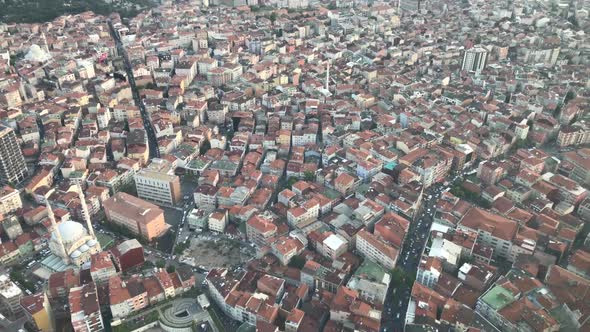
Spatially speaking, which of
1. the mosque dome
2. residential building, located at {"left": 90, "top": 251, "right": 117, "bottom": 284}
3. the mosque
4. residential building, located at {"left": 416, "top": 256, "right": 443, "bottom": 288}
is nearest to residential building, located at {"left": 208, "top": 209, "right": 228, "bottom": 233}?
residential building, located at {"left": 90, "top": 251, "right": 117, "bottom": 284}

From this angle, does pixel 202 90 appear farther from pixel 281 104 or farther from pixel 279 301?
pixel 279 301

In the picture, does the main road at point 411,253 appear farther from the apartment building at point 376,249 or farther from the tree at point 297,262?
the tree at point 297,262

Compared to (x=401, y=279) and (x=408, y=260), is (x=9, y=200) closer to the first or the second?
(x=401, y=279)

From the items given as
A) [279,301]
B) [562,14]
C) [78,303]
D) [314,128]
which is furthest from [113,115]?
[562,14]

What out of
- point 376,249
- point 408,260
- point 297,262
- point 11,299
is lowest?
point 408,260

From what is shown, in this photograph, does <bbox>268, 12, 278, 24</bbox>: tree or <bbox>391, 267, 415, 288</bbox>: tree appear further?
<bbox>268, 12, 278, 24</bbox>: tree

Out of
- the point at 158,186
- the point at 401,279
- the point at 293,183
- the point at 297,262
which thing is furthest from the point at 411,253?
the point at 158,186

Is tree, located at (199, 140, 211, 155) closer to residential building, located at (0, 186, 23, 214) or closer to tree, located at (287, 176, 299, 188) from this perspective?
tree, located at (287, 176, 299, 188)
